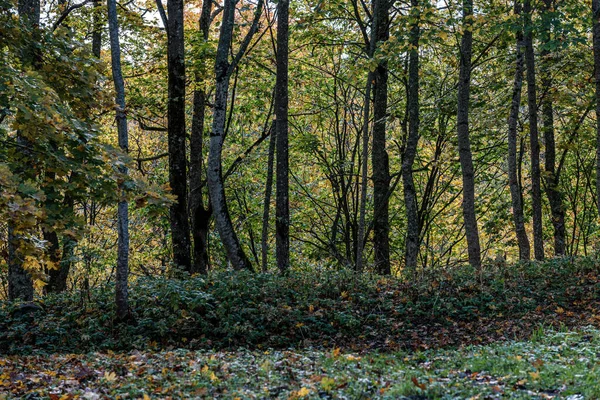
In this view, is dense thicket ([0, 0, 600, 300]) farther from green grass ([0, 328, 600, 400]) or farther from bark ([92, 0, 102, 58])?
green grass ([0, 328, 600, 400])

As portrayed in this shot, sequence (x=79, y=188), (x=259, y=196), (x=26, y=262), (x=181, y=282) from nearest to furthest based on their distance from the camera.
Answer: (x=26, y=262) → (x=79, y=188) → (x=181, y=282) → (x=259, y=196)

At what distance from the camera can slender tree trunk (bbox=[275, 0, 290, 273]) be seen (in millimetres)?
13906

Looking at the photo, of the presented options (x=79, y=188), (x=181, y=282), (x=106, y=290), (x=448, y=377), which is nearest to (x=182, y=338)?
(x=181, y=282)

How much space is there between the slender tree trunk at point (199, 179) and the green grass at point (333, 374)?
6.73 m

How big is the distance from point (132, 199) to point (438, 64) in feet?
52.9

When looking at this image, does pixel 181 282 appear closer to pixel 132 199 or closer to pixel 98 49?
pixel 132 199

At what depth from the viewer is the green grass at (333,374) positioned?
5996 mm

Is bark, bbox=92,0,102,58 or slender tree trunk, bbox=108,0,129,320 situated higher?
bark, bbox=92,0,102,58

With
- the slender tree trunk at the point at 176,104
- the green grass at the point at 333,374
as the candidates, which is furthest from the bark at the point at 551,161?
the slender tree trunk at the point at 176,104

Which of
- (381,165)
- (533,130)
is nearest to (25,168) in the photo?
(381,165)

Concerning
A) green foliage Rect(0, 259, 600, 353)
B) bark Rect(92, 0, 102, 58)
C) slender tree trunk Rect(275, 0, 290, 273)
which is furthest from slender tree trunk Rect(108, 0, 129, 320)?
bark Rect(92, 0, 102, 58)

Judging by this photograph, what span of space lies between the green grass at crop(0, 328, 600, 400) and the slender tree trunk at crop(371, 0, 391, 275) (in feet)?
25.7

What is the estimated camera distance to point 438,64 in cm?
2134

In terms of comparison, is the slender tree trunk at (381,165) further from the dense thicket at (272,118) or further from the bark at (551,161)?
the bark at (551,161)
